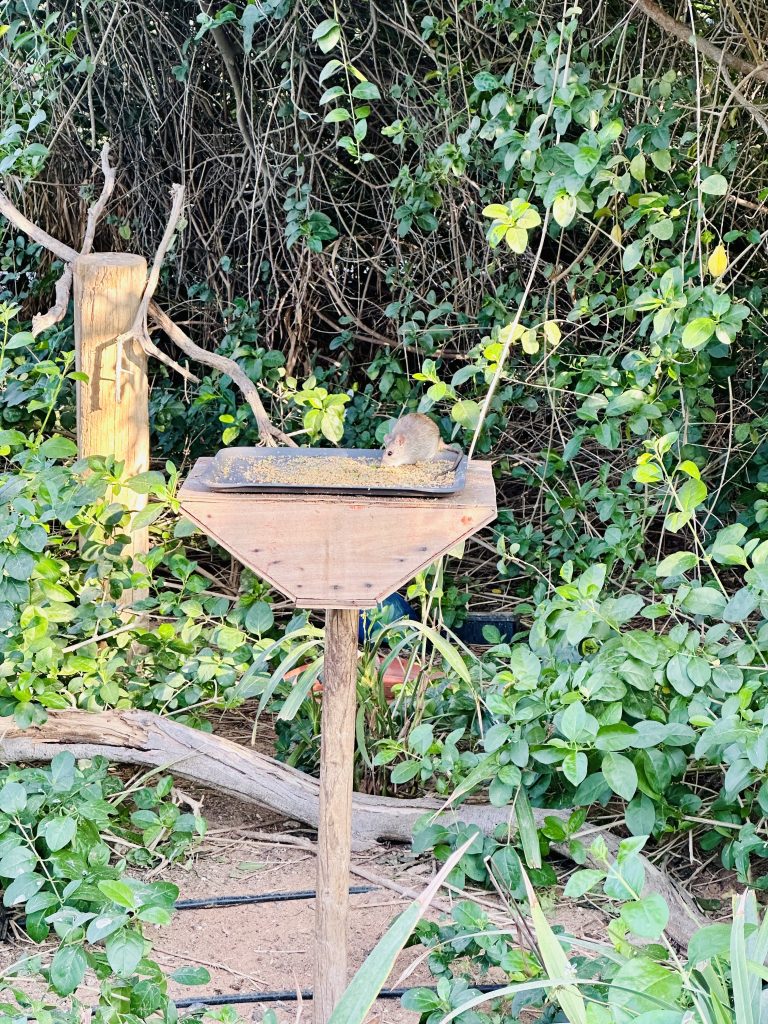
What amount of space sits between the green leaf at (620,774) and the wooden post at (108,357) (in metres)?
1.72

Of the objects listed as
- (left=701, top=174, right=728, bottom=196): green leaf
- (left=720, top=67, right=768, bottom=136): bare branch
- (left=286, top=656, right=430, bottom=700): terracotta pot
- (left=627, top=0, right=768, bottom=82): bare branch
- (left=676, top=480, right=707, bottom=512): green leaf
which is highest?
(left=627, top=0, right=768, bottom=82): bare branch

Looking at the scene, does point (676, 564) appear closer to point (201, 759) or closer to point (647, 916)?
point (647, 916)

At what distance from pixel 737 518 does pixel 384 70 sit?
1952 millimetres

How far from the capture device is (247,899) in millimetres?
2482

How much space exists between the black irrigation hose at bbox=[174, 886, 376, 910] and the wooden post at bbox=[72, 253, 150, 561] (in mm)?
1141

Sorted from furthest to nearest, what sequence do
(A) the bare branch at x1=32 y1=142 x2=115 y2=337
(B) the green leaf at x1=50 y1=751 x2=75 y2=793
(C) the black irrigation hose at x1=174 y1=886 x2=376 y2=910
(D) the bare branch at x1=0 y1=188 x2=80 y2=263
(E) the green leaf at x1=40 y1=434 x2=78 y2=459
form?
(D) the bare branch at x1=0 y1=188 x2=80 y2=263
(A) the bare branch at x1=32 y1=142 x2=115 y2=337
(E) the green leaf at x1=40 y1=434 x2=78 y2=459
(C) the black irrigation hose at x1=174 y1=886 x2=376 y2=910
(B) the green leaf at x1=50 y1=751 x2=75 y2=793

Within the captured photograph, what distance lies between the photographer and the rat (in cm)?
191

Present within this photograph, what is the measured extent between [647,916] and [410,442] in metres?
0.88

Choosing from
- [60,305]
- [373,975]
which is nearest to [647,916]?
[373,975]

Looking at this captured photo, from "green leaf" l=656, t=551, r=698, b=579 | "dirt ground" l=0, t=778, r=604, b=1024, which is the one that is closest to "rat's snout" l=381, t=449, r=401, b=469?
"green leaf" l=656, t=551, r=698, b=579

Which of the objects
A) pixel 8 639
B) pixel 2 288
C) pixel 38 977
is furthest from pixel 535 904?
pixel 2 288

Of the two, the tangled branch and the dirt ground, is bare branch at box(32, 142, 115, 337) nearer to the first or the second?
the tangled branch

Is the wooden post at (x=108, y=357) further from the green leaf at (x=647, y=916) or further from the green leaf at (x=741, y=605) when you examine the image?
the green leaf at (x=647, y=916)

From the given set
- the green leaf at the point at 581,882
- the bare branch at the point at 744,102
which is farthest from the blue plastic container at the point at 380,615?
the bare branch at the point at 744,102
